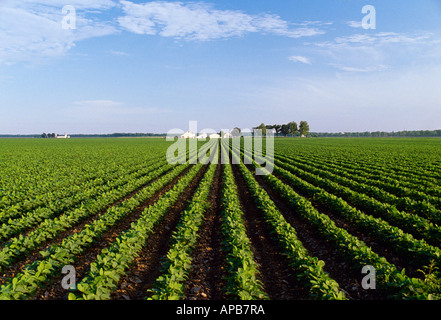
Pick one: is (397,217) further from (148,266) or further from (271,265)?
(148,266)

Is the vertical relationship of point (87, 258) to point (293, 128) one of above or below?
below

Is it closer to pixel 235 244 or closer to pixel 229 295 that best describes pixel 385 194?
pixel 235 244

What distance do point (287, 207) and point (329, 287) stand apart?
679cm

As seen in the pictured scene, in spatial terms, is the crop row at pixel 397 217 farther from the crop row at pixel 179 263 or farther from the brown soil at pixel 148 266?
the brown soil at pixel 148 266

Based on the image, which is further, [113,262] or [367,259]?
[367,259]

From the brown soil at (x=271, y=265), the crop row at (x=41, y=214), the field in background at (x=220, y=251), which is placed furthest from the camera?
the crop row at (x=41, y=214)

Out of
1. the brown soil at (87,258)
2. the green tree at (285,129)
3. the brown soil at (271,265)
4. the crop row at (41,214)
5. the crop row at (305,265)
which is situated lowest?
the brown soil at (271,265)

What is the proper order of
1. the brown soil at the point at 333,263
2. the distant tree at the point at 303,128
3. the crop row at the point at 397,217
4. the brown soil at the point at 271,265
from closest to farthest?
the brown soil at the point at 333,263
the brown soil at the point at 271,265
the crop row at the point at 397,217
the distant tree at the point at 303,128

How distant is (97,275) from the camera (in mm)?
5137

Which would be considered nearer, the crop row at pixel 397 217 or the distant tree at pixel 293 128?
the crop row at pixel 397 217

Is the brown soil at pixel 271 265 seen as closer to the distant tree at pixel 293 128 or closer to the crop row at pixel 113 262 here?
the crop row at pixel 113 262

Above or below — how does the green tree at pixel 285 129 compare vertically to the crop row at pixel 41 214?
above

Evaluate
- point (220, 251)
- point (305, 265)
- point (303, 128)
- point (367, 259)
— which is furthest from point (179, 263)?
point (303, 128)

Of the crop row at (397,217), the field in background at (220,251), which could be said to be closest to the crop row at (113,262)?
the field in background at (220,251)
